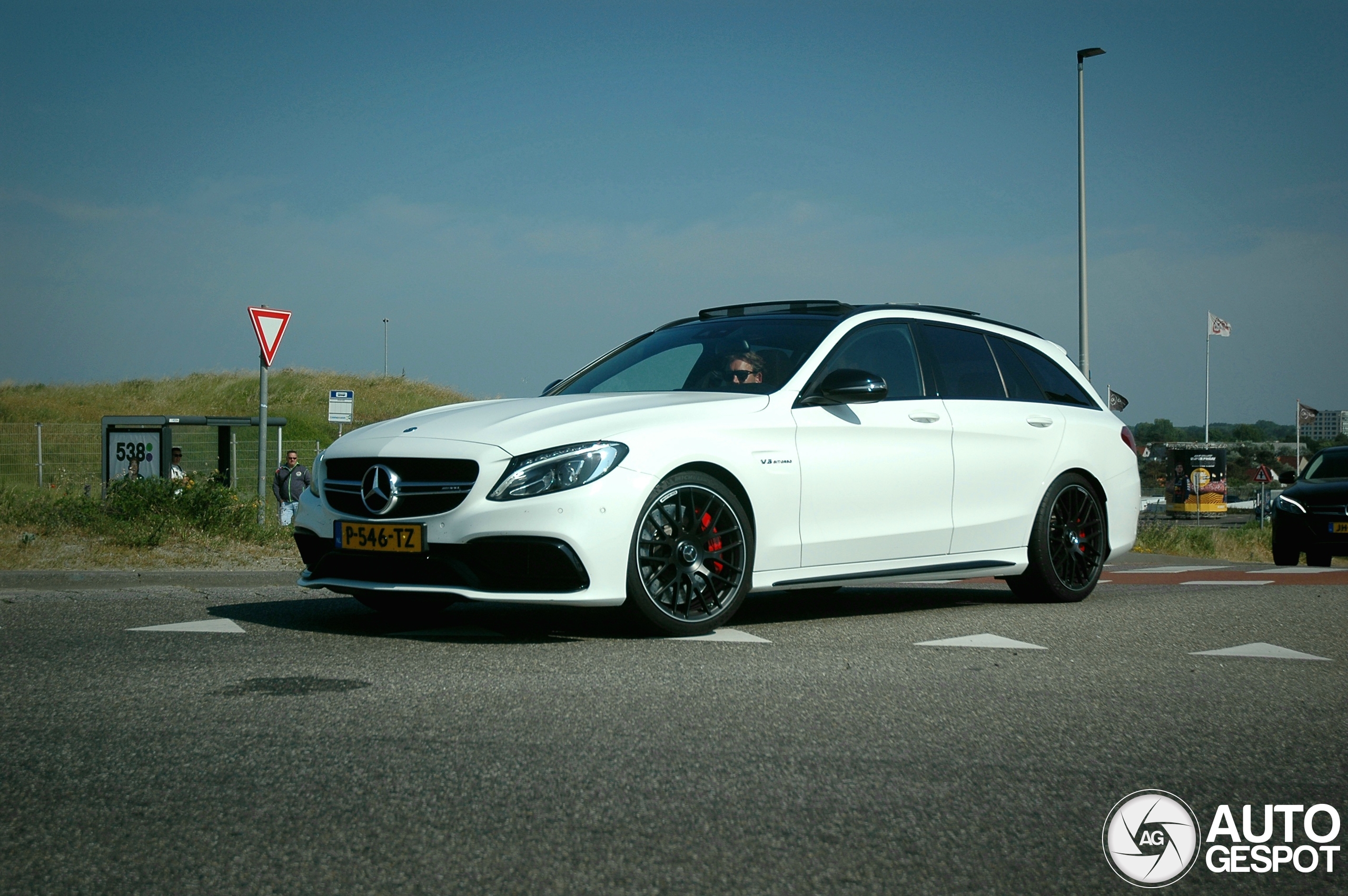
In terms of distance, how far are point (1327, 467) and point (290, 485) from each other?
15.8 meters

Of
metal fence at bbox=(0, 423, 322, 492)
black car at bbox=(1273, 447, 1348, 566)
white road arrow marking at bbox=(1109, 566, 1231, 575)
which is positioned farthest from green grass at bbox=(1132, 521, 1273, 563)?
metal fence at bbox=(0, 423, 322, 492)

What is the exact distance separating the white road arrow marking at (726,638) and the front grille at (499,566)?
2.21 feet

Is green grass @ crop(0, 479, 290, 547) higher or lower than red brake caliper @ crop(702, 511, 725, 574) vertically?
lower

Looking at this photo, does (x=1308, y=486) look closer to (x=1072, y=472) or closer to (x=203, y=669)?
(x=1072, y=472)

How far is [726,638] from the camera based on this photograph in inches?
245

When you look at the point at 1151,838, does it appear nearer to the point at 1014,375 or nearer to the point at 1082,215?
the point at 1014,375

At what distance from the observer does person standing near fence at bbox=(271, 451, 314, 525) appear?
73.6 ft

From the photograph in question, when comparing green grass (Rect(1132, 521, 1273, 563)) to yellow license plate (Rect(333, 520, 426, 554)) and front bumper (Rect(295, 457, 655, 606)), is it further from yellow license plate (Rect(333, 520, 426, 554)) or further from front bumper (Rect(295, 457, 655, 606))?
yellow license plate (Rect(333, 520, 426, 554))

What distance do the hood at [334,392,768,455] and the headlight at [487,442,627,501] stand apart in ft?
0.16

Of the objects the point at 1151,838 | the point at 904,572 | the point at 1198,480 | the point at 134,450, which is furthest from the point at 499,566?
the point at 1198,480

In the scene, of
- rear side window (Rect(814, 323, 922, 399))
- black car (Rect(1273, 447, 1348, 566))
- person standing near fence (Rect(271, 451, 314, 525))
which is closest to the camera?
rear side window (Rect(814, 323, 922, 399))

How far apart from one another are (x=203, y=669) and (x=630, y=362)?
322cm

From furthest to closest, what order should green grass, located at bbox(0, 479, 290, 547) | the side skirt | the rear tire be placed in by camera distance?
the rear tire < green grass, located at bbox(0, 479, 290, 547) < the side skirt

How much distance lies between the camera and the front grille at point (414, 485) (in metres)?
5.85
